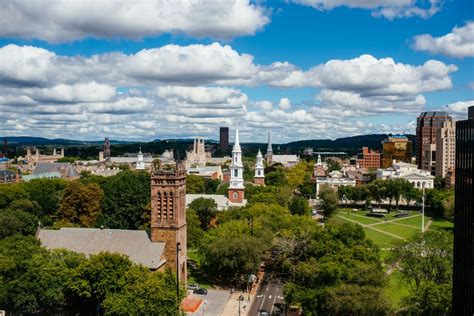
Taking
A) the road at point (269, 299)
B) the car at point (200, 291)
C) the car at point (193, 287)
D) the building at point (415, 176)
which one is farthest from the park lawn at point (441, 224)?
the car at point (200, 291)

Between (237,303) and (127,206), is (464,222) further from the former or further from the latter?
(127,206)

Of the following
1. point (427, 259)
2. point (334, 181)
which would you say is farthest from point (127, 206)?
point (334, 181)

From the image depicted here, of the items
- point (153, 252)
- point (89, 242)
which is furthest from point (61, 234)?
point (153, 252)

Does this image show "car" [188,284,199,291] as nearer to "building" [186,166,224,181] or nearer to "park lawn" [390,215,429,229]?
"park lawn" [390,215,429,229]

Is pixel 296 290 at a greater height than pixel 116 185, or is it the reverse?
pixel 116 185

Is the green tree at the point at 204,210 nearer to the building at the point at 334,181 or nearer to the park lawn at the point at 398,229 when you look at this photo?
the park lawn at the point at 398,229

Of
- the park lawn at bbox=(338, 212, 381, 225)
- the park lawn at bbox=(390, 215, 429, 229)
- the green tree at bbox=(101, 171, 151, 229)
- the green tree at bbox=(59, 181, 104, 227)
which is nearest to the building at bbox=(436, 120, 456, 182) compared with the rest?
the park lawn at bbox=(390, 215, 429, 229)

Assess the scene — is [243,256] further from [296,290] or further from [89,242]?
[89,242]

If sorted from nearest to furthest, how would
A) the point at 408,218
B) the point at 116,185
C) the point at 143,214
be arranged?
the point at 143,214 → the point at 116,185 → the point at 408,218
